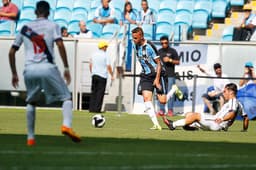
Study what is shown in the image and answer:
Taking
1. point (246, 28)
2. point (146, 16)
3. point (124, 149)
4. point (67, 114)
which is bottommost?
point (124, 149)

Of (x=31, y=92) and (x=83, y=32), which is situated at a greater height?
(x=83, y=32)

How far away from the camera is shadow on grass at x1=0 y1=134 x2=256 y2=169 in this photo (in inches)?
433

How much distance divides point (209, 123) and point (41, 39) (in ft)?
21.2

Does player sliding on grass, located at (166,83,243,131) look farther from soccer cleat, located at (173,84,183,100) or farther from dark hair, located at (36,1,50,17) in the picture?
soccer cleat, located at (173,84,183,100)

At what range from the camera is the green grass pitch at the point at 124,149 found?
11086mm

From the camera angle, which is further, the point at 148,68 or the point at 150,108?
the point at 148,68

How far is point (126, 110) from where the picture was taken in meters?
28.4

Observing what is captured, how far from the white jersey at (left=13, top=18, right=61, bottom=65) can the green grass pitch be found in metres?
1.28

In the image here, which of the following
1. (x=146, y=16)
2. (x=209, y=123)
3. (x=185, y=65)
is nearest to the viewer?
(x=209, y=123)

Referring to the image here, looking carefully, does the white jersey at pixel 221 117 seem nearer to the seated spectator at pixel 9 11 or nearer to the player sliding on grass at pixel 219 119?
the player sliding on grass at pixel 219 119

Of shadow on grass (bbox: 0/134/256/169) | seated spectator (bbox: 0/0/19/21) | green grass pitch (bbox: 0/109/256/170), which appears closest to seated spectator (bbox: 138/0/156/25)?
seated spectator (bbox: 0/0/19/21)

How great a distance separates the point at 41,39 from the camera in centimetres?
1379

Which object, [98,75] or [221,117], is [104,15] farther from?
[221,117]

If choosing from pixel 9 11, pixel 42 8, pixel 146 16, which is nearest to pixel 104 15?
pixel 146 16
